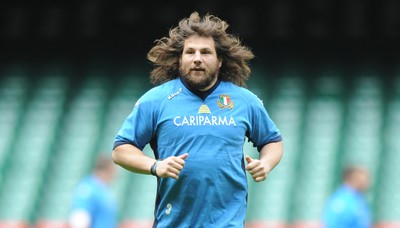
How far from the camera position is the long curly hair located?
4.65 meters

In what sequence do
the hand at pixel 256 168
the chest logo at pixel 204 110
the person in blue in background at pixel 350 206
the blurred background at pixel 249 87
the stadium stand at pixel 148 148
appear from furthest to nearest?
1. the blurred background at pixel 249 87
2. the stadium stand at pixel 148 148
3. the person in blue in background at pixel 350 206
4. the chest logo at pixel 204 110
5. the hand at pixel 256 168

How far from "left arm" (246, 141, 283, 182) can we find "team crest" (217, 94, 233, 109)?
12.4 inches

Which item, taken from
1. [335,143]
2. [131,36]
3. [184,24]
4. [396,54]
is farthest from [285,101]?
[184,24]

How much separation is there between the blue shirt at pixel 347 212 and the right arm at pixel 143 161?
4331 mm

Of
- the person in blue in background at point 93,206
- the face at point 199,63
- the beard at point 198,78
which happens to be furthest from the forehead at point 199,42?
the person in blue in background at point 93,206

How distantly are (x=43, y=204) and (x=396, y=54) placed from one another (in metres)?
5.60

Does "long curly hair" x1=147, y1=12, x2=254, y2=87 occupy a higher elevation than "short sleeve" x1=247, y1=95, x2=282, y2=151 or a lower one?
higher

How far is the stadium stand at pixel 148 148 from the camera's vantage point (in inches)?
460

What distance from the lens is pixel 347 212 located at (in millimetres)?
8422

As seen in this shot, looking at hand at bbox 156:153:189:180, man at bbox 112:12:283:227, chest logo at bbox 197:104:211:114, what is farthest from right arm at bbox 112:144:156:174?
chest logo at bbox 197:104:211:114

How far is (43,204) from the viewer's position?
12008mm

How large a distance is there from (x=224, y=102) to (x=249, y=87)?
8.34 meters

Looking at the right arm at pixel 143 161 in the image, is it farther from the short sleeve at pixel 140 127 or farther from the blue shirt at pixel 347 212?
the blue shirt at pixel 347 212

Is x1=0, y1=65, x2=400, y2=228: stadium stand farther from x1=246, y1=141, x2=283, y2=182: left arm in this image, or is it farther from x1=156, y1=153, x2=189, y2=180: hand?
x1=156, y1=153, x2=189, y2=180: hand
